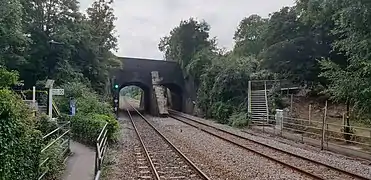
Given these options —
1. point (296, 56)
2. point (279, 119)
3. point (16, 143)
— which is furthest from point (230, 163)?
point (296, 56)

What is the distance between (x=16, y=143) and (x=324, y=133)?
12.6 metres

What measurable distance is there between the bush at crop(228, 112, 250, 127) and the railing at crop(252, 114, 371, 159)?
140cm

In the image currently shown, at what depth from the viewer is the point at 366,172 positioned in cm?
1009

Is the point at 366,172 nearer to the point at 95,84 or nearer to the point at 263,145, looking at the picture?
the point at 263,145

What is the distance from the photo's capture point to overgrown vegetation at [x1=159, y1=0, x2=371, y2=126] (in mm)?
13427

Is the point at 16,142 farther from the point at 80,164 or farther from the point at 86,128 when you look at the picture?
the point at 86,128

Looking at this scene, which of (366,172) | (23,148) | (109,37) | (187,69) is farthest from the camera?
(187,69)

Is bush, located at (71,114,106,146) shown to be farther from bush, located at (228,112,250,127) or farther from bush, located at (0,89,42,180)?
bush, located at (228,112,250,127)

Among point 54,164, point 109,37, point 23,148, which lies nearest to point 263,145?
point 54,164

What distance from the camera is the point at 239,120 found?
80.9 feet

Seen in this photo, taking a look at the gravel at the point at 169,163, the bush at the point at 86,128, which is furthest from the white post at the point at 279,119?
the bush at the point at 86,128

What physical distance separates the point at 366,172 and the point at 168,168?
5263 mm

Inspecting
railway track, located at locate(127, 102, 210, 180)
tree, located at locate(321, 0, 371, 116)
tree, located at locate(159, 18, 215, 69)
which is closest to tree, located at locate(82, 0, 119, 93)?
tree, located at locate(159, 18, 215, 69)

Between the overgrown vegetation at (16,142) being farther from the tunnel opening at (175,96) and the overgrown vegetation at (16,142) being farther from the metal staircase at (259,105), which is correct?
the tunnel opening at (175,96)
